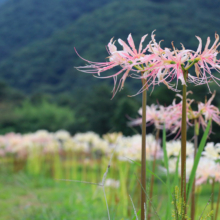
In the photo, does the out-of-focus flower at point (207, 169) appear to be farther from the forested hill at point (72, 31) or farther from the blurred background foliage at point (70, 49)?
the forested hill at point (72, 31)

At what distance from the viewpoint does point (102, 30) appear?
3162cm

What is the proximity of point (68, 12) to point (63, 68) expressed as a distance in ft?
46.9

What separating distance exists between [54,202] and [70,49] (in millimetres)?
31088

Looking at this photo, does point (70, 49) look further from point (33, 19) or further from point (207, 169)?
point (207, 169)

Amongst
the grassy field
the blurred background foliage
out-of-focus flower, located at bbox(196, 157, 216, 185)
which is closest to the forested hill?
the blurred background foliage

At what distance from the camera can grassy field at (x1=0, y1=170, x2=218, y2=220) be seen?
2115mm

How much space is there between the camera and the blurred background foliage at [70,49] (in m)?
14.3

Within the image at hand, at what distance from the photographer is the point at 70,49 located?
108 feet

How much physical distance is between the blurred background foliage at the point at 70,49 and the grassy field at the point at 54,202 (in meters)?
4.09

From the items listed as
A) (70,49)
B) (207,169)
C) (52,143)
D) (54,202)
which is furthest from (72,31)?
(207,169)

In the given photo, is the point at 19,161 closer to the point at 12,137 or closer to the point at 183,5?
the point at 12,137

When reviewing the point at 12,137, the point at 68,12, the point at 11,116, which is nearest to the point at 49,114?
the point at 11,116

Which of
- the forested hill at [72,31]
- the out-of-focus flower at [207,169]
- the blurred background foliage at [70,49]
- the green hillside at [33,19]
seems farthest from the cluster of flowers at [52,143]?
the green hillside at [33,19]

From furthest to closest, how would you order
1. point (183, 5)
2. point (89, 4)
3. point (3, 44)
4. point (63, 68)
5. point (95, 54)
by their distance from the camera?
point (89, 4)
point (3, 44)
point (63, 68)
point (183, 5)
point (95, 54)
